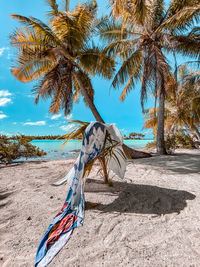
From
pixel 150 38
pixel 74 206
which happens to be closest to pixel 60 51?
pixel 150 38

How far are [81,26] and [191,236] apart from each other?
7979mm

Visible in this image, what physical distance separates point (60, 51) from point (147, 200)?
664 centimetres

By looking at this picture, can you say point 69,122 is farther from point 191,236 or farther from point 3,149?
point 3,149

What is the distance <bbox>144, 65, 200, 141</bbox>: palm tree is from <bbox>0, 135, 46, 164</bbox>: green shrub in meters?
7.61

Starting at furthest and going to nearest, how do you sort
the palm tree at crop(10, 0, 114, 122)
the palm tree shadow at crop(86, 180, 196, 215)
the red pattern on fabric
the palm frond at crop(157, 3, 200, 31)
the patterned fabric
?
1. the palm tree at crop(10, 0, 114, 122)
2. the palm frond at crop(157, 3, 200, 31)
3. the palm tree shadow at crop(86, 180, 196, 215)
4. the red pattern on fabric
5. the patterned fabric

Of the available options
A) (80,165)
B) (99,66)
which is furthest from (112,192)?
(99,66)

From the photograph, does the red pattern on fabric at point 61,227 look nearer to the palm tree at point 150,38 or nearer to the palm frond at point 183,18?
the palm tree at point 150,38

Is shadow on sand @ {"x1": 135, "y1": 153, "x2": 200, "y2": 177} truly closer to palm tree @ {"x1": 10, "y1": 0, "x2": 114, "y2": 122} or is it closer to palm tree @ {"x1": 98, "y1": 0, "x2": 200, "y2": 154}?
palm tree @ {"x1": 98, "y1": 0, "x2": 200, "y2": 154}

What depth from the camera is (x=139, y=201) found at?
2174 millimetres

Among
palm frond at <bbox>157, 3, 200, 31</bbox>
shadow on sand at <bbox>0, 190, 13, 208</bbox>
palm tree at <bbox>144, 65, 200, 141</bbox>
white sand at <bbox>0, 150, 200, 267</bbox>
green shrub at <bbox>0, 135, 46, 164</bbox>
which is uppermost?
palm frond at <bbox>157, 3, 200, 31</bbox>

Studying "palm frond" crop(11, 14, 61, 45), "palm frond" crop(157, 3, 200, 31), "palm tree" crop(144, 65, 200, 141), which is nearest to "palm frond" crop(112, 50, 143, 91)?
"palm frond" crop(157, 3, 200, 31)

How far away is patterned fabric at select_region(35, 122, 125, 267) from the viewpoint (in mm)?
1282

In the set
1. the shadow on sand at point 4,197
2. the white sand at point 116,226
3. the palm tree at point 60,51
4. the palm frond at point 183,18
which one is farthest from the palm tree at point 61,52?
the shadow on sand at point 4,197

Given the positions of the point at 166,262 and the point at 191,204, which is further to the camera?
the point at 191,204
